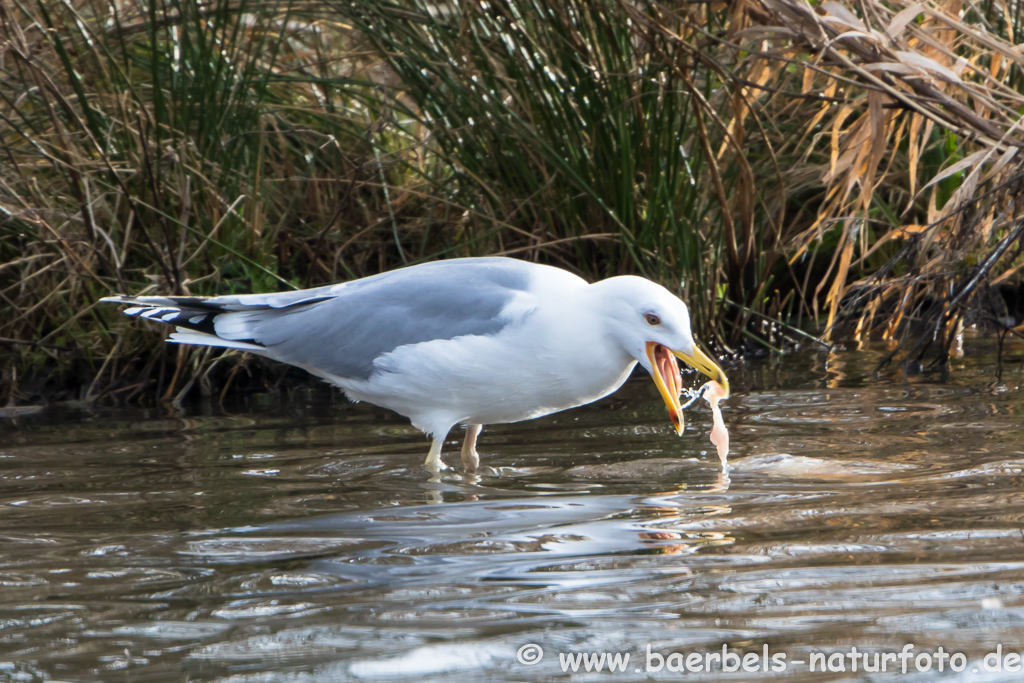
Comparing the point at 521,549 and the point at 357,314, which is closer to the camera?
the point at 521,549

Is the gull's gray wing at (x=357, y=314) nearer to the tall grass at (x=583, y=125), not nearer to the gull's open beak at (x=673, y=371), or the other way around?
the gull's open beak at (x=673, y=371)

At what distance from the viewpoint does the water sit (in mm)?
2062

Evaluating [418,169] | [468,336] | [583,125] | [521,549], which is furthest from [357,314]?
[418,169]

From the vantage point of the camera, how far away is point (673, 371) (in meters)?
3.76

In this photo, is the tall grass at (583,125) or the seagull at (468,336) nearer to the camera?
the seagull at (468,336)

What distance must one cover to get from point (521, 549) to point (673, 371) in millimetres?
1210

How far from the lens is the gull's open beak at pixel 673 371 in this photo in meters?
3.58

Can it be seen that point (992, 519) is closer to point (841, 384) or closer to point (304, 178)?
point (841, 384)

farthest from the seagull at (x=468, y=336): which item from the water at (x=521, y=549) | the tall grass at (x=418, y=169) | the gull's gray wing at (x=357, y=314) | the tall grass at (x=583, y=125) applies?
the tall grass at (x=583, y=125)

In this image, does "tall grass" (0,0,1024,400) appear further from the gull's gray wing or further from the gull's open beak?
the gull's open beak

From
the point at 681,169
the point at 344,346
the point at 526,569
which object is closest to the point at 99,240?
the point at 344,346

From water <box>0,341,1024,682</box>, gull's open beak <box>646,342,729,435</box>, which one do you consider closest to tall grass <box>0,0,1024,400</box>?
water <box>0,341,1024,682</box>
